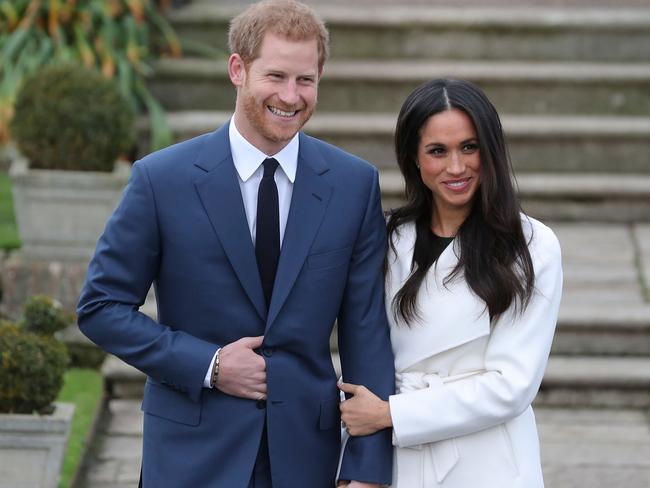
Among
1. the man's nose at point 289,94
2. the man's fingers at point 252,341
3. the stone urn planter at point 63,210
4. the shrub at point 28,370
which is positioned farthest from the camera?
the stone urn planter at point 63,210

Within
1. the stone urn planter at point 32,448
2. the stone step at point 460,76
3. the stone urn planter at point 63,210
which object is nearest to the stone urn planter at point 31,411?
the stone urn planter at point 32,448

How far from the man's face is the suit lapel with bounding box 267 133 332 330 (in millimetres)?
134

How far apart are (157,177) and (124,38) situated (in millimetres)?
4254

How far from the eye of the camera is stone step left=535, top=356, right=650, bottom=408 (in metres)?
5.70

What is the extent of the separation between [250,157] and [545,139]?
13.8 ft


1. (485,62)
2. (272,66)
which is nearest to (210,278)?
(272,66)

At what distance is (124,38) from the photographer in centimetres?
729

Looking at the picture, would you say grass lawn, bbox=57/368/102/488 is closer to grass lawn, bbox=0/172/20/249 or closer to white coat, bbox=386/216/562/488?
grass lawn, bbox=0/172/20/249

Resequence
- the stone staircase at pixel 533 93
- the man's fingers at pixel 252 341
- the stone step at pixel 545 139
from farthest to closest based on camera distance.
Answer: the stone step at pixel 545 139 → the stone staircase at pixel 533 93 → the man's fingers at pixel 252 341

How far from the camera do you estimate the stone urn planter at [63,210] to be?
20.1ft

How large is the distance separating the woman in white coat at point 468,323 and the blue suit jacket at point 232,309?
65mm

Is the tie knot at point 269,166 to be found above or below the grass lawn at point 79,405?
above

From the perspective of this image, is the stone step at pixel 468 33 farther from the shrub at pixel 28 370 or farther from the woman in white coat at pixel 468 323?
the woman in white coat at pixel 468 323

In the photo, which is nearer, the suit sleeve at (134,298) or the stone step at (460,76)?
the suit sleeve at (134,298)
